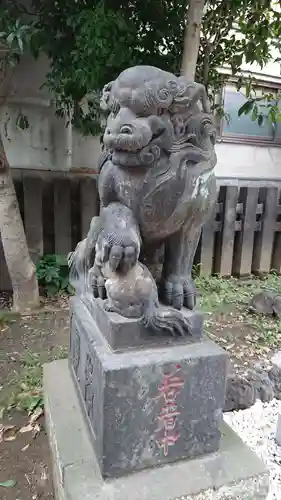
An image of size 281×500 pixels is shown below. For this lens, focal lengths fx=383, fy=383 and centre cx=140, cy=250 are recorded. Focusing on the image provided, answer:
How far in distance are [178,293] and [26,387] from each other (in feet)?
4.46

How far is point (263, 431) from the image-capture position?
1.94 m

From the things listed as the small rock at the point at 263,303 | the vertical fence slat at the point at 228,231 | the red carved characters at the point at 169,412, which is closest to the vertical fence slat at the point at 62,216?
the vertical fence slat at the point at 228,231

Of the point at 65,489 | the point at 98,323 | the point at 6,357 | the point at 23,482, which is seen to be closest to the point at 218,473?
the point at 65,489

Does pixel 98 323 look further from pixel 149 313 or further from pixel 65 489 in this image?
pixel 65 489

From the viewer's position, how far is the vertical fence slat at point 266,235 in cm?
437

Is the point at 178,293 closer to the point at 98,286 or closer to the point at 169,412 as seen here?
the point at 98,286

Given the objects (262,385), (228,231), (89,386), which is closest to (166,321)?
(89,386)

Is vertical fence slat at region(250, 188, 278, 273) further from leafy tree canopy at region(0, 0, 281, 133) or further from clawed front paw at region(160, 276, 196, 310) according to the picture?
clawed front paw at region(160, 276, 196, 310)

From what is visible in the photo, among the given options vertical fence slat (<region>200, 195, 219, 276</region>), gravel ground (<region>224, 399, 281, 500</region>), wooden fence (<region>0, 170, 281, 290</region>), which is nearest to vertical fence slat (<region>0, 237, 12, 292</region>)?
wooden fence (<region>0, 170, 281, 290</region>)

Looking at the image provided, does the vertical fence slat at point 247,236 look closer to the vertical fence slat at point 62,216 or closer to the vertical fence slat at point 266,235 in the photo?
the vertical fence slat at point 266,235

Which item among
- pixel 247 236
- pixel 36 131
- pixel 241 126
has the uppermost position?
pixel 241 126

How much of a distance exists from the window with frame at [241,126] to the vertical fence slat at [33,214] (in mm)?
2559

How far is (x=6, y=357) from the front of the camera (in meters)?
2.60

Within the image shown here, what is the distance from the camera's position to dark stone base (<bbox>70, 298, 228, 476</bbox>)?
1.22 metres
